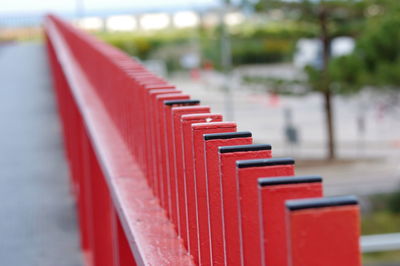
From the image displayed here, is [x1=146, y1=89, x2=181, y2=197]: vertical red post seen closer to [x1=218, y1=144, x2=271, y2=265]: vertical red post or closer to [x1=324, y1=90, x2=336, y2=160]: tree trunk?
[x1=218, y1=144, x2=271, y2=265]: vertical red post

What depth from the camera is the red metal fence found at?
1.13m

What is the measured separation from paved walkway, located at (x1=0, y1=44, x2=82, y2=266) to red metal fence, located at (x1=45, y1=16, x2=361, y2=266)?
0.64m

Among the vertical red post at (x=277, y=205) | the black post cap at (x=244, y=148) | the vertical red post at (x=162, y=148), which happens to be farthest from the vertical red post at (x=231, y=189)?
the vertical red post at (x=162, y=148)

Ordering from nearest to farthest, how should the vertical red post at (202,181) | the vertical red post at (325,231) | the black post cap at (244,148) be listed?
the vertical red post at (325,231), the black post cap at (244,148), the vertical red post at (202,181)

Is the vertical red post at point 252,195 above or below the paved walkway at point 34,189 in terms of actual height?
above

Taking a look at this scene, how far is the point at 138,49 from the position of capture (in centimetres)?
6394

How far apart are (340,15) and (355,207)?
3087 cm

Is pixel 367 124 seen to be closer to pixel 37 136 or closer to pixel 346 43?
pixel 346 43

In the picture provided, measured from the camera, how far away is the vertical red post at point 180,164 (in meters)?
2.21

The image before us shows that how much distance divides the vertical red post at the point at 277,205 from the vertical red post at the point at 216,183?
0.37m

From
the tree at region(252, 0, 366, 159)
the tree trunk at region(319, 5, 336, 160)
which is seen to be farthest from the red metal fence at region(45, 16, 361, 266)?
the tree trunk at region(319, 5, 336, 160)

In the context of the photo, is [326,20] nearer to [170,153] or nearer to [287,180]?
[170,153]

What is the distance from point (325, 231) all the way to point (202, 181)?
80 centimetres

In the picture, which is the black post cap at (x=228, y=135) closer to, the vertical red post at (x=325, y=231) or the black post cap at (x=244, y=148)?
the black post cap at (x=244, y=148)
